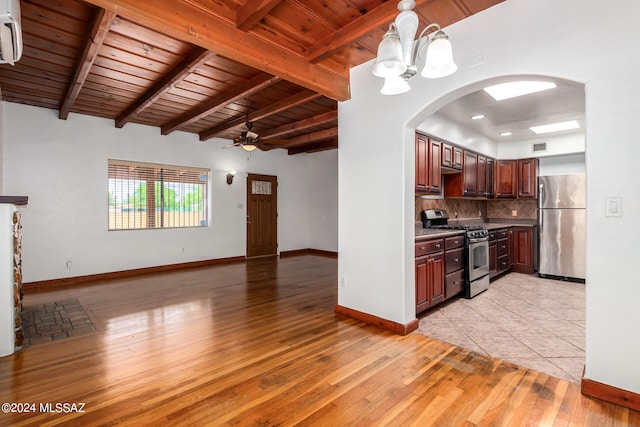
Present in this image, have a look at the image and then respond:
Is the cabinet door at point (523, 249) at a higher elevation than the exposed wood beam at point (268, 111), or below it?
below

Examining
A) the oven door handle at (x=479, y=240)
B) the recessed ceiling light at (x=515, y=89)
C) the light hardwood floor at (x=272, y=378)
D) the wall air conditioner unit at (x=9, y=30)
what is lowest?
the light hardwood floor at (x=272, y=378)

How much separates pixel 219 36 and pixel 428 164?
2.90m

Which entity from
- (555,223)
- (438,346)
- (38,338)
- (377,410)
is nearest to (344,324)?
(438,346)

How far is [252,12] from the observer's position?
7.77 ft

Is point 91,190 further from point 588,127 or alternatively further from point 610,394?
point 610,394

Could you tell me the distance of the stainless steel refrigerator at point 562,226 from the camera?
5164 mm

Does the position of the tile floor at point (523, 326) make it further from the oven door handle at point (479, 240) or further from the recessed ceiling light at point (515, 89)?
the recessed ceiling light at point (515, 89)

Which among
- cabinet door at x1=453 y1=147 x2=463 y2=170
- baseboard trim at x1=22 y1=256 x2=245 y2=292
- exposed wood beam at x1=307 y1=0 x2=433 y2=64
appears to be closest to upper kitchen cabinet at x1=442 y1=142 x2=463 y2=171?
cabinet door at x1=453 y1=147 x2=463 y2=170

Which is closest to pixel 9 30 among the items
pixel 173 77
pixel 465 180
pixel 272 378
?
pixel 173 77

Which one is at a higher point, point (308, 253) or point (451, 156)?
point (451, 156)

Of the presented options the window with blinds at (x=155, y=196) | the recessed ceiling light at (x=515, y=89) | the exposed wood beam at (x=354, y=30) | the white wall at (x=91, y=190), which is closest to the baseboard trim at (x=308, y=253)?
the white wall at (x=91, y=190)

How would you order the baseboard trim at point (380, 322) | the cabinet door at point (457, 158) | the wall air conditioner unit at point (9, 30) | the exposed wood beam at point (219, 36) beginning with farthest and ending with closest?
the cabinet door at point (457, 158)
the baseboard trim at point (380, 322)
the exposed wood beam at point (219, 36)
the wall air conditioner unit at point (9, 30)

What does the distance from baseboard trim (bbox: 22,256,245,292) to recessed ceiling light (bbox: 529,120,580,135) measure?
673 centimetres

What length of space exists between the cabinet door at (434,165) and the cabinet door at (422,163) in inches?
3.4
